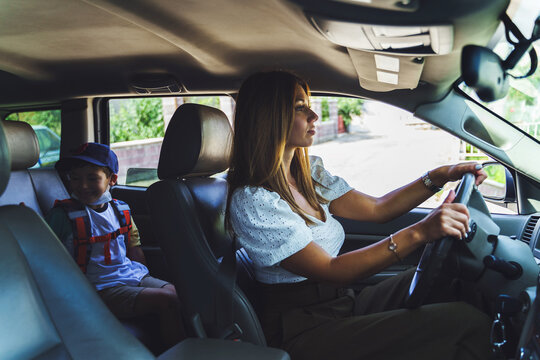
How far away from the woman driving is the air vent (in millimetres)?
452

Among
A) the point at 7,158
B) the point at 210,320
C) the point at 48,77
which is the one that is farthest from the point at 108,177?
the point at 7,158

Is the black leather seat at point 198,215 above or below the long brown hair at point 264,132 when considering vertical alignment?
below

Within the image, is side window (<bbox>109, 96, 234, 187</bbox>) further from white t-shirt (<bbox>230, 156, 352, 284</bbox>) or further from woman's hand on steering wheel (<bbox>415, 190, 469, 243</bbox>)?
woman's hand on steering wheel (<bbox>415, 190, 469, 243</bbox>)

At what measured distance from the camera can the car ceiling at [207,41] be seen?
140cm

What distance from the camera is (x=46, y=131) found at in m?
3.53

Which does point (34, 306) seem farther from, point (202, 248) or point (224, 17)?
point (224, 17)

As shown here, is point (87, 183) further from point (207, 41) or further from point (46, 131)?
point (46, 131)

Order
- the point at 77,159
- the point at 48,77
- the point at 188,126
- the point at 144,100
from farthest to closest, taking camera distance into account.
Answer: the point at 144,100
the point at 48,77
the point at 77,159
the point at 188,126

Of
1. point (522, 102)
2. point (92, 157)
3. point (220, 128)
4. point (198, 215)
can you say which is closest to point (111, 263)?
point (92, 157)

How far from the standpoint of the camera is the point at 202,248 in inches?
65.1

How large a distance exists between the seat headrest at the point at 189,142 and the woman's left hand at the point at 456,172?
2.95 feet

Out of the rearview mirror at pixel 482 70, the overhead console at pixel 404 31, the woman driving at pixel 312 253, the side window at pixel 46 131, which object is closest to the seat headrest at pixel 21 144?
the side window at pixel 46 131

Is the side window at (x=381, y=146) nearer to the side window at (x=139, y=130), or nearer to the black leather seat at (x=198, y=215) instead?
the black leather seat at (x=198, y=215)

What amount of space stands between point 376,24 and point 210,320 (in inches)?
43.3
